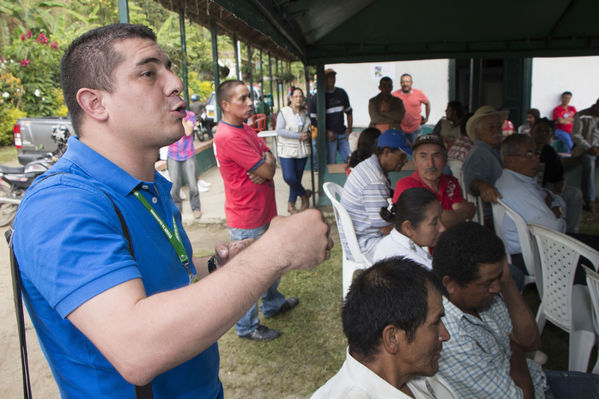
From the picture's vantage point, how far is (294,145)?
6.71 metres

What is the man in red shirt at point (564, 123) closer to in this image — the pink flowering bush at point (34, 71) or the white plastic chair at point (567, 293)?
the white plastic chair at point (567, 293)

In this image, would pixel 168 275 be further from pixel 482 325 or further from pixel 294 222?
pixel 482 325

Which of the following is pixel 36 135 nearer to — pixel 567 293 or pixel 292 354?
pixel 292 354

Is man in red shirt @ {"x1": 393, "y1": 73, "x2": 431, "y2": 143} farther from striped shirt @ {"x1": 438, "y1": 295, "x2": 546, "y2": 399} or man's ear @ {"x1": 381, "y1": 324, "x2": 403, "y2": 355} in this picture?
man's ear @ {"x1": 381, "y1": 324, "x2": 403, "y2": 355}

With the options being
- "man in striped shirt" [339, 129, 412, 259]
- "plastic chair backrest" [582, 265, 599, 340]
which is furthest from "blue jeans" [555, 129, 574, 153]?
"plastic chair backrest" [582, 265, 599, 340]

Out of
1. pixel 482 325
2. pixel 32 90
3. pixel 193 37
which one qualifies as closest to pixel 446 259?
pixel 482 325

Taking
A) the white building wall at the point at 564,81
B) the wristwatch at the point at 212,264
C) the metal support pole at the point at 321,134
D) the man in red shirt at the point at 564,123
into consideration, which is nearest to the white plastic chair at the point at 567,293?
the wristwatch at the point at 212,264

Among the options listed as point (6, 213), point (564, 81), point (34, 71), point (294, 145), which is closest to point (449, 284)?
point (294, 145)

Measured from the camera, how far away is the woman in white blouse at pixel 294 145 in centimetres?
672

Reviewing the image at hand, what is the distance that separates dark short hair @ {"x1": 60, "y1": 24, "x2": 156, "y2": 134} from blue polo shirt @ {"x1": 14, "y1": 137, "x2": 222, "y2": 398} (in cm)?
12

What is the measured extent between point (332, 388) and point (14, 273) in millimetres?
934

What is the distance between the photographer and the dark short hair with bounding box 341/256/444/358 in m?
1.42

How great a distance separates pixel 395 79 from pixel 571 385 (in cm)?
1198

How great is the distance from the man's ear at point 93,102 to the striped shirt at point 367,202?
2.53 meters
